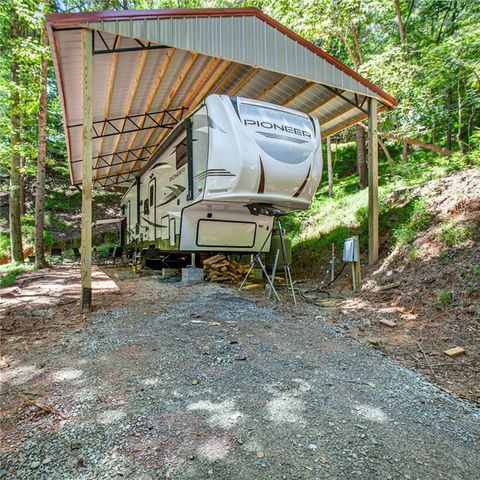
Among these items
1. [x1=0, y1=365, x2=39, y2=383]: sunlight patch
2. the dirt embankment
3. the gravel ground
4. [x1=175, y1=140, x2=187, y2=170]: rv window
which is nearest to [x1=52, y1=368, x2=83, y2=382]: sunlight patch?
the gravel ground

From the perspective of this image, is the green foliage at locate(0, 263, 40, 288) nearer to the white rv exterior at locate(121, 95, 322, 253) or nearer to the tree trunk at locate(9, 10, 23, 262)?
the tree trunk at locate(9, 10, 23, 262)

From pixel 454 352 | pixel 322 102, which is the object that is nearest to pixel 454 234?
pixel 454 352

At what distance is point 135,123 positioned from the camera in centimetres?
982

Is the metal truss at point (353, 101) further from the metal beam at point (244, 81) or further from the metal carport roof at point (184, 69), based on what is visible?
the metal beam at point (244, 81)

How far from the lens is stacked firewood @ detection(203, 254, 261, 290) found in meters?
8.00

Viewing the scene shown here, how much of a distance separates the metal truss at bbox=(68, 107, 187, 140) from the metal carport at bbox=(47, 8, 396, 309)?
0.11 feet

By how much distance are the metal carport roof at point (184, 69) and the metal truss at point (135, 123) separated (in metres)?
0.03

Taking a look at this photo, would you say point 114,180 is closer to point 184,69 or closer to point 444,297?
point 184,69

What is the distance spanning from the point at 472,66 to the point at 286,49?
3428 mm

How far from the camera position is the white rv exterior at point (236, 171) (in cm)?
554

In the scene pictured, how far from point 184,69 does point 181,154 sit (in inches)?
71.5

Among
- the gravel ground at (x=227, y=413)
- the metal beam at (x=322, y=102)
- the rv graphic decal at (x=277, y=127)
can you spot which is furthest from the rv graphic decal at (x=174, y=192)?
the metal beam at (x=322, y=102)

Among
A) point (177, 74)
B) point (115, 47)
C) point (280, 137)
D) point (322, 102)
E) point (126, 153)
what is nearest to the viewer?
point (115, 47)

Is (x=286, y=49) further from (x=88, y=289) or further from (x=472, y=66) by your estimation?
(x=88, y=289)
